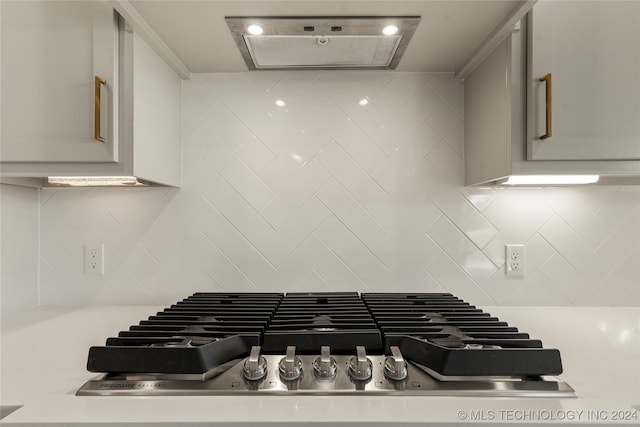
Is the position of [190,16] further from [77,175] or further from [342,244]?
[342,244]

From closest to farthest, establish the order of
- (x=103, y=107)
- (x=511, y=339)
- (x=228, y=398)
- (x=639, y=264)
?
1. (x=228, y=398)
2. (x=511, y=339)
3. (x=103, y=107)
4. (x=639, y=264)

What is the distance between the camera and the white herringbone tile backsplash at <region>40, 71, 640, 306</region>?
147 centimetres

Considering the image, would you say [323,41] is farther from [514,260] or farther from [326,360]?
[514,260]

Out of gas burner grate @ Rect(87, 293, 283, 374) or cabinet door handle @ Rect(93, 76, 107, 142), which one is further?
cabinet door handle @ Rect(93, 76, 107, 142)

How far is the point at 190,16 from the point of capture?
1.08 meters

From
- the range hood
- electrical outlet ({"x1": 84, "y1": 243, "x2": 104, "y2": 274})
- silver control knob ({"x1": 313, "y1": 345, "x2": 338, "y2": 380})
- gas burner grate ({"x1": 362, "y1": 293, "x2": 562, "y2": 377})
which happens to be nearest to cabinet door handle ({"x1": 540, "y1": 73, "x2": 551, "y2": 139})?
the range hood

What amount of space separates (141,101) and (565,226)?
4.70 ft

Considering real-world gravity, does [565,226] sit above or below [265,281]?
above

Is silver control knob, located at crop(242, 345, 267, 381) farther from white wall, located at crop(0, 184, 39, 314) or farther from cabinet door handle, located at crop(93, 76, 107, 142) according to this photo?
white wall, located at crop(0, 184, 39, 314)

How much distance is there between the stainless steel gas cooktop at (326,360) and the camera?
710mm

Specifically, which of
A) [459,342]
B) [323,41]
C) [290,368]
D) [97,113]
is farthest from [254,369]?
[323,41]

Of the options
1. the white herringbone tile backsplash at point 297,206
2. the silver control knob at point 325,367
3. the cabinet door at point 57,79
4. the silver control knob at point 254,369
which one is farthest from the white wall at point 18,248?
the silver control knob at point 325,367

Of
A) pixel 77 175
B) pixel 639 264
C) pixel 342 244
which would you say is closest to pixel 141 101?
pixel 77 175

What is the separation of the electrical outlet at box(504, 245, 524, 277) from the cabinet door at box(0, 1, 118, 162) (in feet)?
4.24
